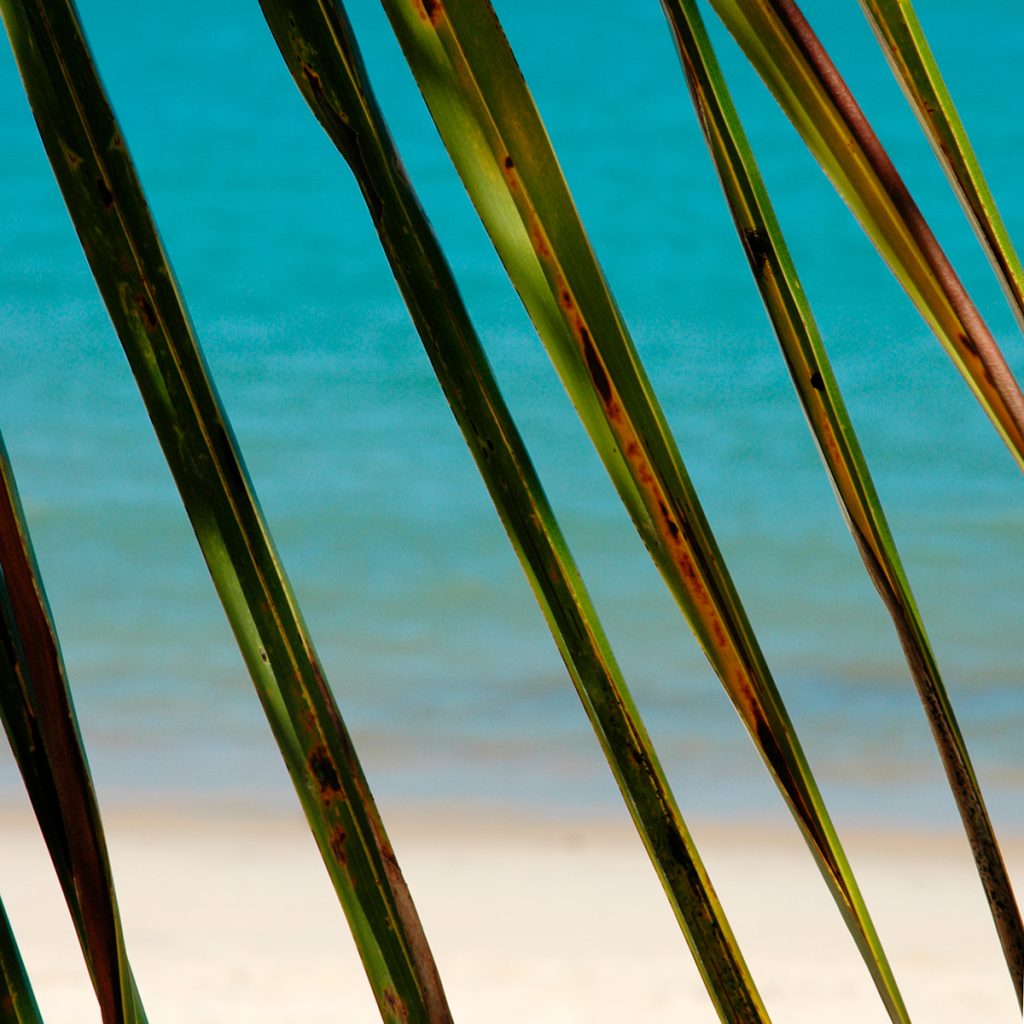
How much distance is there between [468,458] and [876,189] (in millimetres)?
6469

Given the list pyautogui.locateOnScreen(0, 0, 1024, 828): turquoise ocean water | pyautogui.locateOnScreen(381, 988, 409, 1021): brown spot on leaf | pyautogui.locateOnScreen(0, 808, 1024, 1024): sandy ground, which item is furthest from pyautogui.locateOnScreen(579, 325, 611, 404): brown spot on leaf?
pyautogui.locateOnScreen(0, 0, 1024, 828): turquoise ocean water

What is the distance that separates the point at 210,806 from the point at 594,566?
251 centimetres

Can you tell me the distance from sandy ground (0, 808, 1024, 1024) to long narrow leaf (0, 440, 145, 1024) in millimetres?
2249

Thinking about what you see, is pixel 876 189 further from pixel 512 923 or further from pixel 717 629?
pixel 512 923

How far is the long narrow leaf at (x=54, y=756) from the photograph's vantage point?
0.20m

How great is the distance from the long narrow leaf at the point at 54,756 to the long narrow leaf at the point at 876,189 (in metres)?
0.16

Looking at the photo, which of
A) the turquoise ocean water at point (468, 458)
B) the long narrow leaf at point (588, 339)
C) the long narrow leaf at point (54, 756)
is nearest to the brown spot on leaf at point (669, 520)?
the long narrow leaf at point (588, 339)

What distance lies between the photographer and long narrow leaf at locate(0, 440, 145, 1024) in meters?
0.20

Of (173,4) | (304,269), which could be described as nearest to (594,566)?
(304,269)

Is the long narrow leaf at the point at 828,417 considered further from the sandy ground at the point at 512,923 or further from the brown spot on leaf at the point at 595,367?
the sandy ground at the point at 512,923

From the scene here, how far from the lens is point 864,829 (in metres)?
3.22

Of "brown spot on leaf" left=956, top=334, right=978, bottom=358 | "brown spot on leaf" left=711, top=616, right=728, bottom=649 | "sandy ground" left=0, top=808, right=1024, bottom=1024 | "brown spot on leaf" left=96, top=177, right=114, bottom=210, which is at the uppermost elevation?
"sandy ground" left=0, top=808, right=1024, bottom=1024

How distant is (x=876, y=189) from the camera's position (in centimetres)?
19

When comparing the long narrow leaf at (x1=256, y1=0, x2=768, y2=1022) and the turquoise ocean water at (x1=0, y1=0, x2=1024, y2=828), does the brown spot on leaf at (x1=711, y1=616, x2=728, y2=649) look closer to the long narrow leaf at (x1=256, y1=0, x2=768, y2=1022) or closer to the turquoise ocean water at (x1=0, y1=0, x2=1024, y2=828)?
the long narrow leaf at (x1=256, y1=0, x2=768, y2=1022)
